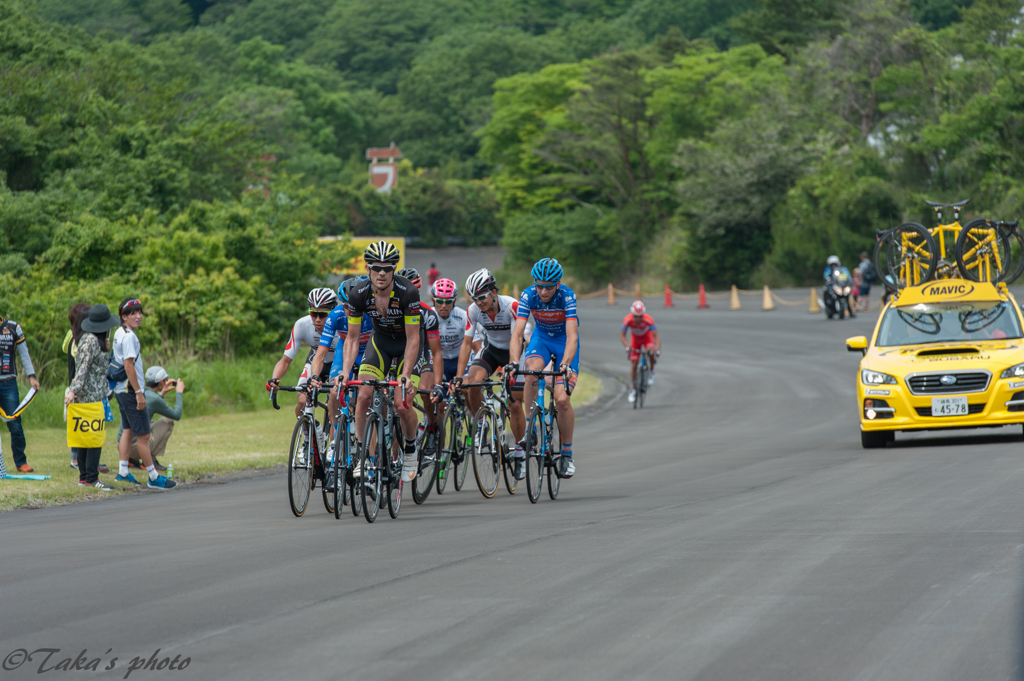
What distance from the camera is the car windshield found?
16.4 metres

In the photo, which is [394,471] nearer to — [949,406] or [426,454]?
[426,454]

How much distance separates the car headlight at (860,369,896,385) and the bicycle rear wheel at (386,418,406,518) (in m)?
7.10

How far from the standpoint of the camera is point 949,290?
56.6 feet

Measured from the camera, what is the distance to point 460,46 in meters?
144

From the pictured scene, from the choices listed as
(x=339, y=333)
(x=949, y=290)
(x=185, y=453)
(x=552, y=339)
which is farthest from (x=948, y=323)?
(x=185, y=453)

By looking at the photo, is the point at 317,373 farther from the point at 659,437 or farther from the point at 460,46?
the point at 460,46

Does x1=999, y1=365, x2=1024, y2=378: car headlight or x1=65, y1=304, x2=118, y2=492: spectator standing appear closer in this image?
x1=65, y1=304, x2=118, y2=492: spectator standing

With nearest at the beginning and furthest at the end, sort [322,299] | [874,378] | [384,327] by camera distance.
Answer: [384,327] < [322,299] < [874,378]

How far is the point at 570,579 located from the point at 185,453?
1127cm

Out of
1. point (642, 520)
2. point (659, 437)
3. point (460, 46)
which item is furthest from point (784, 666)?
point (460, 46)

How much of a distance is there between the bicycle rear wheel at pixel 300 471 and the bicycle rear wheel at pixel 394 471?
28.6 inches

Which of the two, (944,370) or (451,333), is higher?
(451,333)

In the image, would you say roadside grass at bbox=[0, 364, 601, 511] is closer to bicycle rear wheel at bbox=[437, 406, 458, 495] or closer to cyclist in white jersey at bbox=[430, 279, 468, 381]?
cyclist in white jersey at bbox=[430, 279, 468, 381]

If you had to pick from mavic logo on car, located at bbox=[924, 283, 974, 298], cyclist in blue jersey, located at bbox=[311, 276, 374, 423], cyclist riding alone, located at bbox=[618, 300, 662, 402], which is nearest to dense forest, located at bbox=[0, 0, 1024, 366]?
cyclist riding alone, located at bbox=[618, 300, 662, 402]
